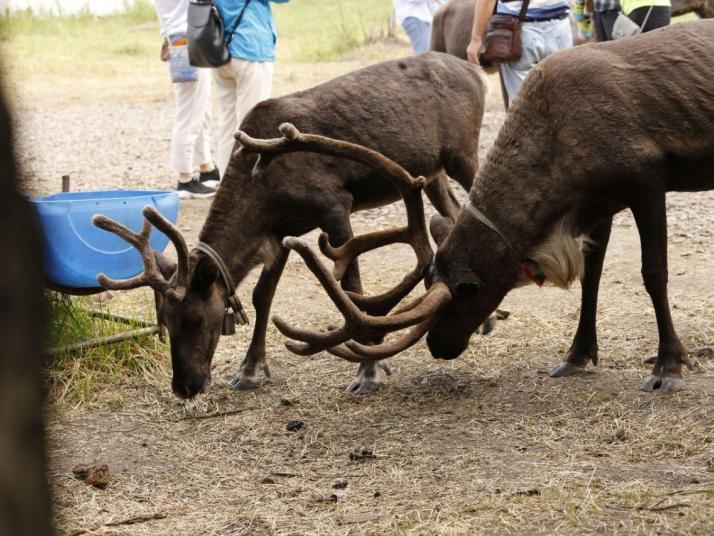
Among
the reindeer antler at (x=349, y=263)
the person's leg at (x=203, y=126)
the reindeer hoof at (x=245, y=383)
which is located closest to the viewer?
the reindeer antler at (x=349, y=263)

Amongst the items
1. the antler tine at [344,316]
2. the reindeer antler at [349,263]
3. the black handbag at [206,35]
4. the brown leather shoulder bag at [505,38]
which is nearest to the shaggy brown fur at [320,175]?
the reindeer antler at [349,263]

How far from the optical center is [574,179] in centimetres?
489

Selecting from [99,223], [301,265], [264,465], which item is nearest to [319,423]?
[264,465]

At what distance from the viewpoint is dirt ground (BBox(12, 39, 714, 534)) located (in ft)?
12.9

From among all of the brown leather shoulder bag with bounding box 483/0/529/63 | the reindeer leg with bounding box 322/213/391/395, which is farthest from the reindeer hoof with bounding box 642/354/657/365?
the brown leather shoulder bag with bounding box 483/0/529/63

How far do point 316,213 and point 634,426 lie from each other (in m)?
1.99

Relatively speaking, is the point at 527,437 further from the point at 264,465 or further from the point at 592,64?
the point at 592,64

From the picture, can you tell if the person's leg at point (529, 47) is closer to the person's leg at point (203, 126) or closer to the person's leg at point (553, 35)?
the person's leg at point (553, 35)

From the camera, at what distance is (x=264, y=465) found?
4.75 meters

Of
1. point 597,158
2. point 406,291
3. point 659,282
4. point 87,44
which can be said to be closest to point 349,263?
point 406,291

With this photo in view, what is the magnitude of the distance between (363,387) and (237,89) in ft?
13.6

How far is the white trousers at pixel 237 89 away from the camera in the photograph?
29.0 ft

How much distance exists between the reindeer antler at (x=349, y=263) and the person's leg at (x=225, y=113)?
12.0 ft

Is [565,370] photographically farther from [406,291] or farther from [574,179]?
[574,179]
